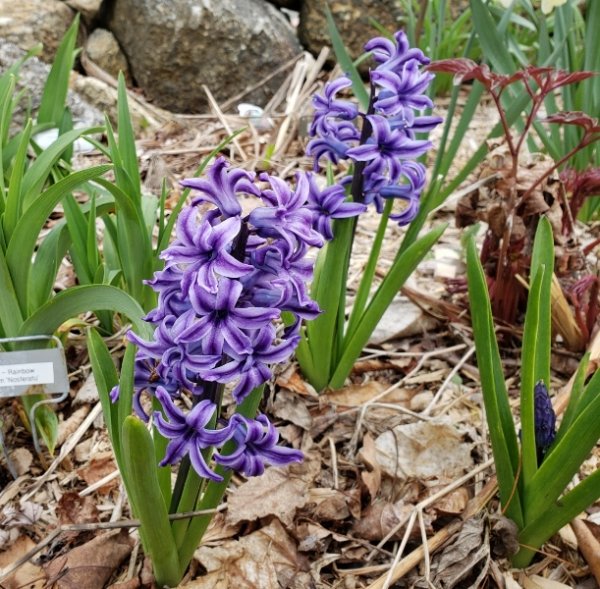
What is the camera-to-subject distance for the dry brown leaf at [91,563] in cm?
133

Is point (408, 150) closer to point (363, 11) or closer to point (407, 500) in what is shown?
point (407, 500)

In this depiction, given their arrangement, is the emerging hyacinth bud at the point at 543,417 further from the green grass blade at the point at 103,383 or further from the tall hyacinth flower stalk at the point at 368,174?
the green grass blade at the point at 103,383

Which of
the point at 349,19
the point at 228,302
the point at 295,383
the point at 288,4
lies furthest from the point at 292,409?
the point at 288,4

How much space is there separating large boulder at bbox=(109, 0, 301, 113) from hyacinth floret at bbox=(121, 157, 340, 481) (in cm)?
340

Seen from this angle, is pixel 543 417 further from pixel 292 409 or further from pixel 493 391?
pixel 292 409

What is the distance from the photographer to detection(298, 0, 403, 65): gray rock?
4410mm

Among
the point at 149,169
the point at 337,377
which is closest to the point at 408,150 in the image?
the point at 337,377

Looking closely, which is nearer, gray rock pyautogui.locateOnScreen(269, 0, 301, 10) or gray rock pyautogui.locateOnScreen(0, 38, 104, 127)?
gray rock pyautogui.locateOnScreen(0, 38, 104, 127)

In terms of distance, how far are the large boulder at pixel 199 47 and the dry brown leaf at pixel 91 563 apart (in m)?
3.30

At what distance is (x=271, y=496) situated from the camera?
152cm

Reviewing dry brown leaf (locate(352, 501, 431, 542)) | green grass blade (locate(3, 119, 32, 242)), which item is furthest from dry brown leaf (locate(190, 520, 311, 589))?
green grass blade (locate(3, 119, 32, 242))

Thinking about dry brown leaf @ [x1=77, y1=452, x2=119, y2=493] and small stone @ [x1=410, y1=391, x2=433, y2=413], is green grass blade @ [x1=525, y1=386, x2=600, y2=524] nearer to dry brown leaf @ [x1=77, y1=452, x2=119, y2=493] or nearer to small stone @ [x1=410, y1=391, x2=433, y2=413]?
small stone @ [x1=410, y1=391, x2=433, y2=413]

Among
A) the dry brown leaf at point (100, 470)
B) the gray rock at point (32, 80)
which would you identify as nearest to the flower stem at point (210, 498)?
the dry brown leaf at point (100, 470)

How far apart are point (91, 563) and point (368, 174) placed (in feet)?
3.33
